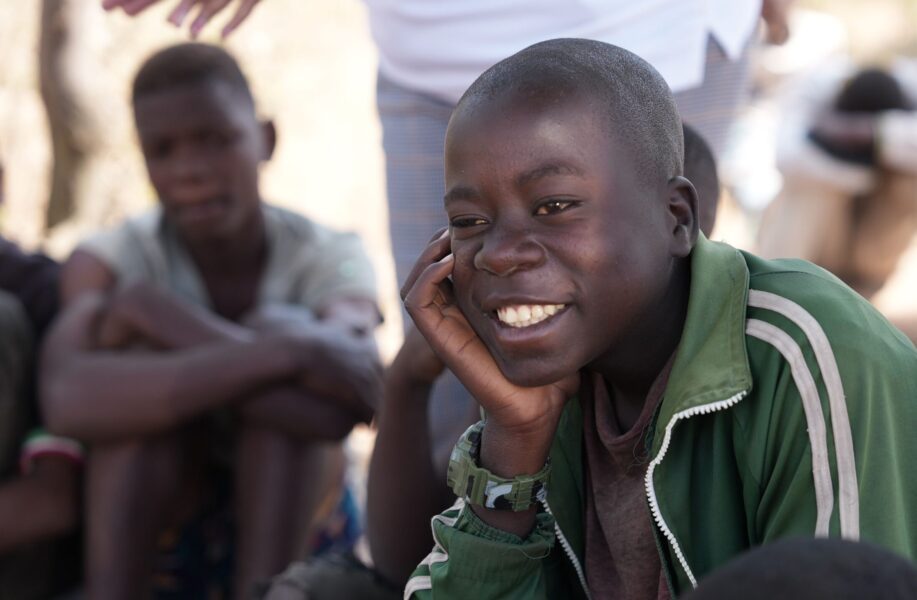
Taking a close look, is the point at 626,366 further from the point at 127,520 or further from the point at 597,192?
the point at 127,520

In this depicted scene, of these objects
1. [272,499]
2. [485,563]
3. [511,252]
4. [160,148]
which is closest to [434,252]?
[511,252]

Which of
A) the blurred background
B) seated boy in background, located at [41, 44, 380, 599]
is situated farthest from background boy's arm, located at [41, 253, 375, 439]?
the blurred background

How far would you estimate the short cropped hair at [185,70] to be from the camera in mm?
3219

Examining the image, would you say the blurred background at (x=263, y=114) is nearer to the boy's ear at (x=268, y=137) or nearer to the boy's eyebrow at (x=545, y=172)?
the boy's ear at (x=268, y=137)

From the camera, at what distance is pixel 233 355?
2869 millimetres

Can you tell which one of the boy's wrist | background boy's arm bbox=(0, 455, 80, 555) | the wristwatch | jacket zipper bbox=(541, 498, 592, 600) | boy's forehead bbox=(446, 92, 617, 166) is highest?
boy's forehead bbox=(446, 92, 617, 166)

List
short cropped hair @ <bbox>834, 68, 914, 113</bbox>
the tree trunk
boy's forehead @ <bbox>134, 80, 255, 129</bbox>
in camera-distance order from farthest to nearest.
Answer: the tree trunk → short cropped hair @ <bbox>834, 68, 914, 113</bbox> → boy's forehead @ <bbox>134, 80, 255, 129</bbox>

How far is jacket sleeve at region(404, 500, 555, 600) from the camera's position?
5.70ft

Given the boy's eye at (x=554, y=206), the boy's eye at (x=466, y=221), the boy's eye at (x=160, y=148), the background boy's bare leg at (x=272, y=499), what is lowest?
the background boy's bare leg at (x=272, y=499)

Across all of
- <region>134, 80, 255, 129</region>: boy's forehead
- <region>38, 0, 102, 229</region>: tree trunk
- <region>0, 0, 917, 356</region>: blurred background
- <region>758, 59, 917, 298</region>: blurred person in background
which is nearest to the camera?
<region>134, 80, 255, 129</region>: boy's forehead

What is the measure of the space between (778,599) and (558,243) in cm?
71

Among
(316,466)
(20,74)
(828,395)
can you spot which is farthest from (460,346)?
(20,74)

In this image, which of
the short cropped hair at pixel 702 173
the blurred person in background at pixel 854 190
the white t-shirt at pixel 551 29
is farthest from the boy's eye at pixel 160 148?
the blurred person in background at pixel 854 190

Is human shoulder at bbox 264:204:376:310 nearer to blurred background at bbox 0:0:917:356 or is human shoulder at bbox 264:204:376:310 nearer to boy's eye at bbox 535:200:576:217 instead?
boy's eye at bbox 535:200:576:217
